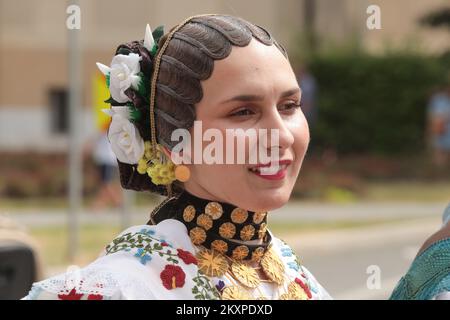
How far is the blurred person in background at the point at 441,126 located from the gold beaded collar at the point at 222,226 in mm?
15787

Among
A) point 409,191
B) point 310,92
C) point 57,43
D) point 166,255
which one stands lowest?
point 409,191

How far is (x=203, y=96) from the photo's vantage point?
7.02ft

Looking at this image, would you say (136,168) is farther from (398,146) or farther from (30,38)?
(30,38)

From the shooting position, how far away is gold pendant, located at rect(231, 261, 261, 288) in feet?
7.20

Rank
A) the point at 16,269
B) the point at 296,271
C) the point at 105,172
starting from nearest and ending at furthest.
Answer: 1. the point at 296,271
2. the point at 16,269
3. the point at 105,172

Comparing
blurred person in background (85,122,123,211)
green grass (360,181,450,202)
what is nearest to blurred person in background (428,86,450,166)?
green grass (360,181,450,202)

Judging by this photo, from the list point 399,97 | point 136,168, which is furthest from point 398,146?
point 136,168

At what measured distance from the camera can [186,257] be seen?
217 cm

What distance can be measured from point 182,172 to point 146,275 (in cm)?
26

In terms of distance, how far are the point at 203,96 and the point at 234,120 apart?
0.09m

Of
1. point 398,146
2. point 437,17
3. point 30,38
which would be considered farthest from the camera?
point 437,17

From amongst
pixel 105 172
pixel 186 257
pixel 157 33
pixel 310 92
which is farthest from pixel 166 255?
pixel 310 92

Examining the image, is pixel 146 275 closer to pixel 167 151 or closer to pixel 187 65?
pixel 167 151
